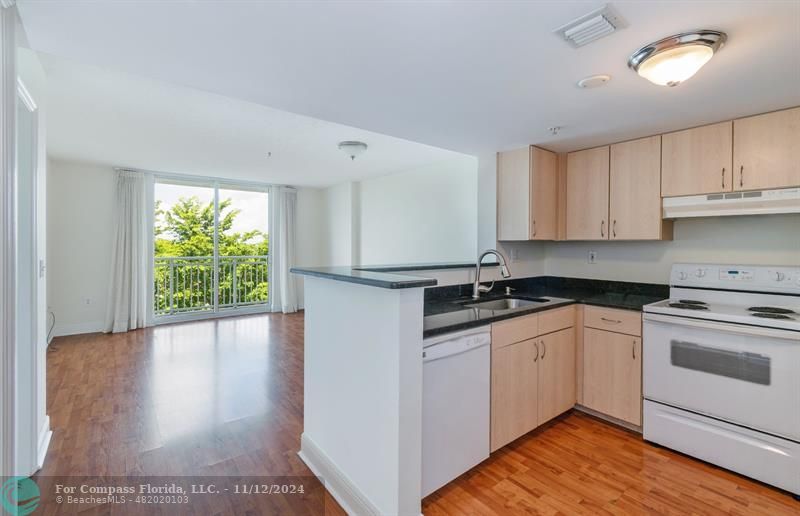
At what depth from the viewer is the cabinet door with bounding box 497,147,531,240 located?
2984mm

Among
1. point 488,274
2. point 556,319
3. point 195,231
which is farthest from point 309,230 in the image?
point 556,319

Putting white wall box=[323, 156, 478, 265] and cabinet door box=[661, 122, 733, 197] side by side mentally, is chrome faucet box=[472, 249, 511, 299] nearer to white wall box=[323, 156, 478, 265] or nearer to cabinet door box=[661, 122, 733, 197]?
cabinet door box=[661, 122, 733, 197]

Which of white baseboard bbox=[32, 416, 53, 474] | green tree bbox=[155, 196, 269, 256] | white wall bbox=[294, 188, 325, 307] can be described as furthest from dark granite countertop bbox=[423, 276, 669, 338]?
green tree bbox=[155, 196, 269, 256]

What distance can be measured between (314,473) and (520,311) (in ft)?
5.12

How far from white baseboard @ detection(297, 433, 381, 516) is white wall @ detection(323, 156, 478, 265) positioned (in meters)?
2.94

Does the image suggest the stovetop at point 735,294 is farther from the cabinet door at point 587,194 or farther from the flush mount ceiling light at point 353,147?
the flush mount ceiling light at point 353,147

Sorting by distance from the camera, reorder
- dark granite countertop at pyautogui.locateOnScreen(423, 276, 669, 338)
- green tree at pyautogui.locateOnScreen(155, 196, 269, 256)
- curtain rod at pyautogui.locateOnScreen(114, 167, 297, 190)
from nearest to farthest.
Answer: dark granite countertop at pyautogui.locateOnScreen(423, 276, 669, 338), curtain rod at pyautogui.locateOnScreen(114, 167, 297, 190), green tree at pyautogui.locateOnScreen(155, 196, 269, 256)

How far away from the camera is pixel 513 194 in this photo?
3068 millimetres

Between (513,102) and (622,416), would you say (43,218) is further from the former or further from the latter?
(622,416)

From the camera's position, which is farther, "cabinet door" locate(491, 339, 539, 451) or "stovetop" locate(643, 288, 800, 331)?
"cabinet door" locate(491, 339, 539, 451)

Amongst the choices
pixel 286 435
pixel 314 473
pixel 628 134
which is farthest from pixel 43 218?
pixel 628 134

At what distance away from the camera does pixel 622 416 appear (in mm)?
2502

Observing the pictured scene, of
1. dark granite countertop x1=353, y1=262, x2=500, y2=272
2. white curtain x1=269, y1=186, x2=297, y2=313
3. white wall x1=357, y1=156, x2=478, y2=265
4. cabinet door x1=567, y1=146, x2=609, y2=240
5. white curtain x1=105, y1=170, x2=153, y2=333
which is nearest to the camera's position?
dark granite countertop x1=353, y1=262, x2=500, y2=272

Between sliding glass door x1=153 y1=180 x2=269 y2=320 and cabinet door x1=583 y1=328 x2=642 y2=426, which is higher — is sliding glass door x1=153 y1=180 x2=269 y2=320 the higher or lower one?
the higher one
